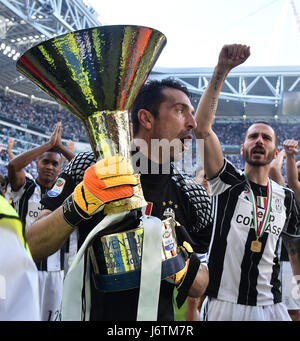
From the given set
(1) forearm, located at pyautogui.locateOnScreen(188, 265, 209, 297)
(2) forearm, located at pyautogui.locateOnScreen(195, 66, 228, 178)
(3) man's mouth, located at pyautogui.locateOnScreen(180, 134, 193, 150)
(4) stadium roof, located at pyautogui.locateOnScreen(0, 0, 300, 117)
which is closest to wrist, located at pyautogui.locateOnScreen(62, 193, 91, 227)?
(1) forearm, located at pyautogui.locateOnScreen(188, 265, 209, 297)

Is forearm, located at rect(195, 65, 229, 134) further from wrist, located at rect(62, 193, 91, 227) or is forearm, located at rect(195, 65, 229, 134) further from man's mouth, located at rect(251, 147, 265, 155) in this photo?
wrist, located at rect(62, 193, 91, 227)

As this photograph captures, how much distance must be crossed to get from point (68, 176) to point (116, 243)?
1.91 ft

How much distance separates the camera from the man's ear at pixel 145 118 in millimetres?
1801

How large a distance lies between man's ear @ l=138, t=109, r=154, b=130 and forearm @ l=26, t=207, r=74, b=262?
2.49 ft

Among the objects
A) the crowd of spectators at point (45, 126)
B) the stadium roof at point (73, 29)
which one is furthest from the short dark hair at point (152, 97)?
the crowd of spectators at point (45, 126)

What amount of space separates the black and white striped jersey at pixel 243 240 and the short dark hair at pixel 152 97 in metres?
1.14

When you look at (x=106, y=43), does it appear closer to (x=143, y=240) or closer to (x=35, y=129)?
(x=143, y=240)

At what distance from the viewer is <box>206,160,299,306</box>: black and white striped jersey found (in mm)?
2627

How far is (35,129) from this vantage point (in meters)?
29.9

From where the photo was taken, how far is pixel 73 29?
72.3ft

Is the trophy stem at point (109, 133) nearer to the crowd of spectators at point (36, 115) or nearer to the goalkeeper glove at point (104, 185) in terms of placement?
the goalkeeper glove at point (104, 185)

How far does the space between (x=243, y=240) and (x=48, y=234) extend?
191 centimetres
